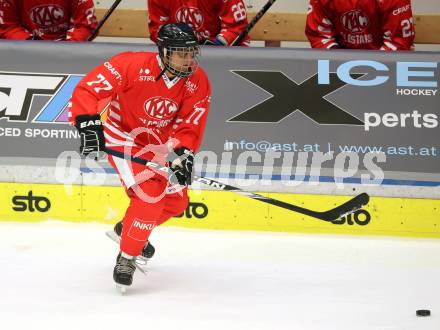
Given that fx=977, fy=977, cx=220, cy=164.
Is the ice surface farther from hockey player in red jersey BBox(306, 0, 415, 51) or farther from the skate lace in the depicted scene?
hockey player in red jersey BBox(306, 0, 415, 51)

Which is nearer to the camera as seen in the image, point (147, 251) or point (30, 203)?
point (147, 251)

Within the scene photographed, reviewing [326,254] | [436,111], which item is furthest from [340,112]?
[326,254]

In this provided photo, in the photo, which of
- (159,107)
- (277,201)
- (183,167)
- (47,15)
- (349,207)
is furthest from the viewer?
(47,15)

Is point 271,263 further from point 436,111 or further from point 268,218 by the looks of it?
point 436,111

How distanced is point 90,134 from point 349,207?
140 centimetres

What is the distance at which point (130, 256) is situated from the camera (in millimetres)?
4328

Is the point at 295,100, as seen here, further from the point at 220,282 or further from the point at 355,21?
the point at 220,282

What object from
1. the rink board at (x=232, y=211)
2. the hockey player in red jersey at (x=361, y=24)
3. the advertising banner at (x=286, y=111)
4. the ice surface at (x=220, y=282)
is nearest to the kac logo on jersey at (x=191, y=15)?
the advertising banner at (x=286, y=111)

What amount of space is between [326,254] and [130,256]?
120 cm

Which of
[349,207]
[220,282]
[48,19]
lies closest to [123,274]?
[220,282]

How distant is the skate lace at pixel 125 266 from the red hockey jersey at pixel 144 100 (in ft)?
1.77

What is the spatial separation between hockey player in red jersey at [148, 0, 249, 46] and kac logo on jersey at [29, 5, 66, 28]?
58 centimetres

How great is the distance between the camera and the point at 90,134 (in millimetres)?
4133

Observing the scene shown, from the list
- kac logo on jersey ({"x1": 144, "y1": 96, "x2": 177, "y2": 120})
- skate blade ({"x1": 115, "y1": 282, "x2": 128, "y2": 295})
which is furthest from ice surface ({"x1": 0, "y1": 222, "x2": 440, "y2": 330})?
kac logo on jersey ({"x1": 144, "y1": 96, "x2": 177, "y2": 120})
